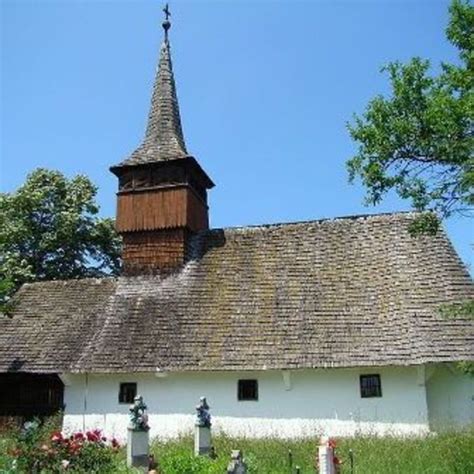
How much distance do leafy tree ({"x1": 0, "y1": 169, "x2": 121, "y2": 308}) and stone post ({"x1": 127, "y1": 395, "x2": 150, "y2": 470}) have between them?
1977 centimetres

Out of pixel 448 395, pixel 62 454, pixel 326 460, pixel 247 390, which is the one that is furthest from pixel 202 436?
pixel 448 395

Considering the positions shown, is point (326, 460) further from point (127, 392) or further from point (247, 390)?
point (127, 392)

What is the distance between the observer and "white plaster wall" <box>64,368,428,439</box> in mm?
15883

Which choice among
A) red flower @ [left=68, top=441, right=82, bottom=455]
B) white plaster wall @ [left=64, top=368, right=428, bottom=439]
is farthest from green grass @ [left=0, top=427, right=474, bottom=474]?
white plaster wall @ [left=64, top=368, right=428, bottom=439]

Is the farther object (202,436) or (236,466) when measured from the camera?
(202,436)

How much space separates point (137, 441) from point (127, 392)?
702 centimetres

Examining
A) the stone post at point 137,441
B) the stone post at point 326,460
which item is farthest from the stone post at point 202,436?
the stone post at point 326,460

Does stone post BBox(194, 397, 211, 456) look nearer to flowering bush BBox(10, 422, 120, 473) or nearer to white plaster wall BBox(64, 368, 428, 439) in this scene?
flowering bush BBox(10, 422, 120, 473)

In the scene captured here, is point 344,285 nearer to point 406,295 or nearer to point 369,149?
point 406,295

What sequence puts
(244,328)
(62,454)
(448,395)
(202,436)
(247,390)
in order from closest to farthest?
(62,454), (202,436), (448,395), (247,390), (244,328)

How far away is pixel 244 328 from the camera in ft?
58.5

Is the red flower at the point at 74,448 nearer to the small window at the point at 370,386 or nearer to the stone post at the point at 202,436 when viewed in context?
the stone post at the point at 202,436

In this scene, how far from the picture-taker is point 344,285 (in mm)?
18406

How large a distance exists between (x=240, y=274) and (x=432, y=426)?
24.1ft
